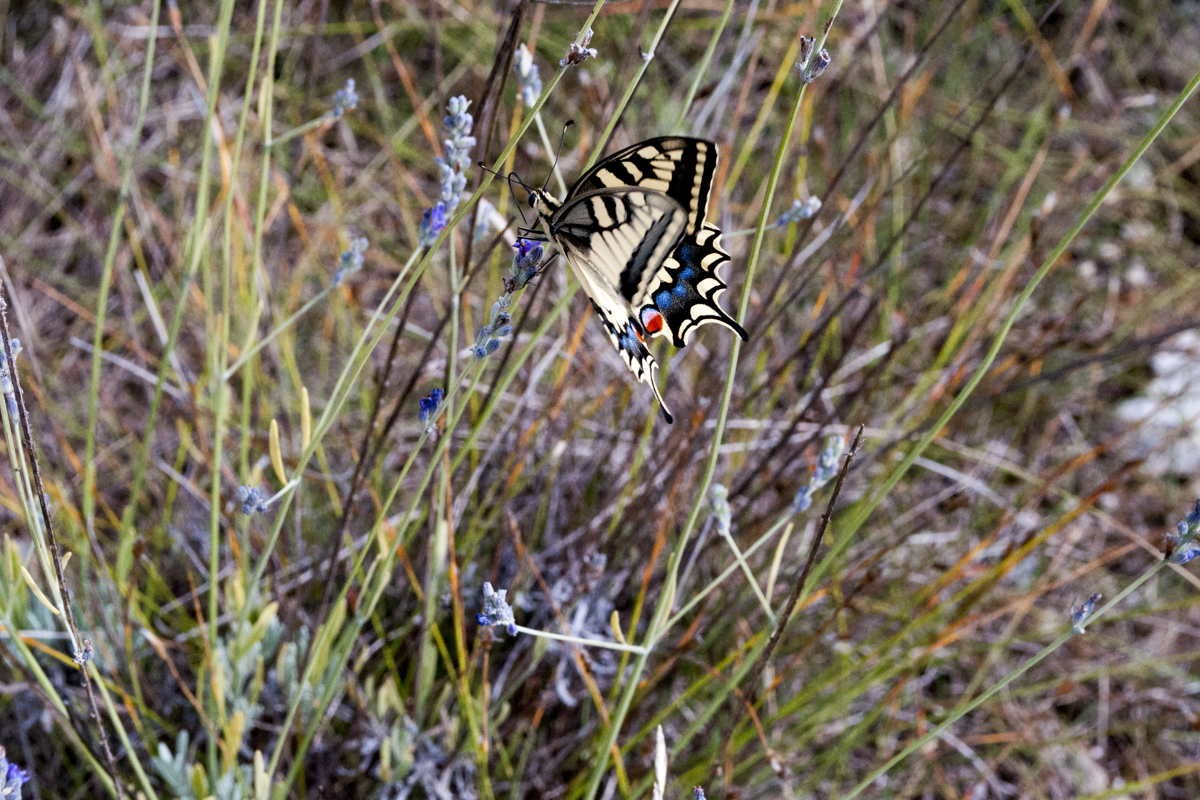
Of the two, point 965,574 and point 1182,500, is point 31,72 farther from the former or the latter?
point 1182,500

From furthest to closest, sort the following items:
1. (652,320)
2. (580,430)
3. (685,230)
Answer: (580,430), (652,320), (685,230)

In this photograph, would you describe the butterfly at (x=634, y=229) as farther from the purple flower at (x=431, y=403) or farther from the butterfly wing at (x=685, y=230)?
the purple flower at (x=431, y=403)

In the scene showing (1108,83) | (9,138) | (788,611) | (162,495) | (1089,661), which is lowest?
(1089,661)

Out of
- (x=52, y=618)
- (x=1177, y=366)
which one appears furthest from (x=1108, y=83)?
(x=52, y=618)

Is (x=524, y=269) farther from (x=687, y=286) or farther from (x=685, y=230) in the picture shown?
(x=687, y=286)

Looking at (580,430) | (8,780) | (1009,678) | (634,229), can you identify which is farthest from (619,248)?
(580,430)

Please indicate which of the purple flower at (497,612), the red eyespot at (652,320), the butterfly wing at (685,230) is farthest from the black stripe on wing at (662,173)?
the purple flower at (497,612)

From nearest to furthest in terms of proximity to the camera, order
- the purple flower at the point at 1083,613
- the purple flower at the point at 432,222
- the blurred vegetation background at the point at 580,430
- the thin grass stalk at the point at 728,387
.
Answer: the thin grass stalk at the point at 728,387 → the purple flower at the point at 1083,613 → the purple flower at the point at 432,222 → the blurred vegetation background at the point at 580,430
